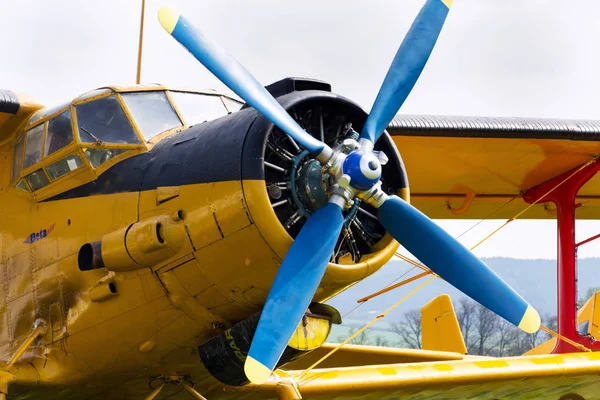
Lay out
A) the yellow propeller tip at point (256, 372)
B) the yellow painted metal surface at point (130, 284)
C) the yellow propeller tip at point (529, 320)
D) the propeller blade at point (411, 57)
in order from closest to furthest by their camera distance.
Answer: the yellow propeller tip at point (256, 372) < the yellow painted metal surface at point (130, 284) < the yellow propeller tip at point (529, 320) < the propeller blade at point (411, 57)

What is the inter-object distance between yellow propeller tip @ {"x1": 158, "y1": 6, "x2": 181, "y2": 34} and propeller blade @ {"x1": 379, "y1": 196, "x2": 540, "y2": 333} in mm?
2035

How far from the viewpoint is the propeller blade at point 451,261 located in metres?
7.17

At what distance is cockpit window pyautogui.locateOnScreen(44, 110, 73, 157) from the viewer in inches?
316

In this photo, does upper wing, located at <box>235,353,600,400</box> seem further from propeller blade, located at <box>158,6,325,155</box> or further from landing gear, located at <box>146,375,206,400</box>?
propeller blade, located at <box>158,6,325,155</box>

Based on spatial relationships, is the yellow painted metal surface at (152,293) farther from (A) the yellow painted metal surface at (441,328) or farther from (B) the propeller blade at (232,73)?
(A) the yellow painted metal surface at (441,328)

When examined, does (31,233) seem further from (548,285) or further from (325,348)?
(548,285)

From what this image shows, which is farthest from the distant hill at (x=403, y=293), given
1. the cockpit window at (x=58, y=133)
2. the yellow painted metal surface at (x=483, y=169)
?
the cockpit window at (x=58, y=133)

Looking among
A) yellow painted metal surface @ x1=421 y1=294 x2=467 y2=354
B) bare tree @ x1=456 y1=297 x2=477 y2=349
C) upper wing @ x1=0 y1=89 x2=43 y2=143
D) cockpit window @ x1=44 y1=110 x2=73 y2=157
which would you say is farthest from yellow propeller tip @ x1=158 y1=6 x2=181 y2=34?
bare tree @ x1=456 y1=297 x2=477 y2=349

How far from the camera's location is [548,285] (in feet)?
655

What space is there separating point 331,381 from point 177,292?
2.70m

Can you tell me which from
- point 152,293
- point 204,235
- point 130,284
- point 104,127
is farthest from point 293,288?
point 104,127

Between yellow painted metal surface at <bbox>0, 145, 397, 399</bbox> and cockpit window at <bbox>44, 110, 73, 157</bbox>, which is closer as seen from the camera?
yellow painted metal surface at <bbox>0, 145, 397, 399</bbox>

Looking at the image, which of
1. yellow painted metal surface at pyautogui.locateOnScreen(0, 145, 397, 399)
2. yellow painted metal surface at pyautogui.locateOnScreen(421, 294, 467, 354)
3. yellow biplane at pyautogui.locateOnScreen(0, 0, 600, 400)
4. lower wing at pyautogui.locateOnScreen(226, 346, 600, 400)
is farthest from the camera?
yellow painted metal surface at pyautogui.locateOnScreen(421, 294, 467, 354)

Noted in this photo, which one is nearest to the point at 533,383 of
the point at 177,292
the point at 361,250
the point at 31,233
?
the point at 361,250
